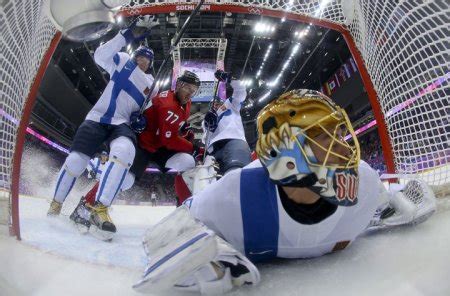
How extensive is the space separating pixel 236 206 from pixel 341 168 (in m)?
0.28

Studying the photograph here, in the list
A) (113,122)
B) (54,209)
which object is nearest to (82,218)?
(54,209)

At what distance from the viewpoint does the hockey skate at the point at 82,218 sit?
1920 mm

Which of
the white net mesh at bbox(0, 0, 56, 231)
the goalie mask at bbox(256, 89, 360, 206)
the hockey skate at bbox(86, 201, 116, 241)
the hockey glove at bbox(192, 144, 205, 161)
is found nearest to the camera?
the goalie mask at bbox(256, 89, 360, 206)

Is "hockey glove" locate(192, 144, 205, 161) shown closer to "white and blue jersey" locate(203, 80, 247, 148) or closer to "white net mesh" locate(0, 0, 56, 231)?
"white and blue jersey" locate(203, 80, 247, 148)

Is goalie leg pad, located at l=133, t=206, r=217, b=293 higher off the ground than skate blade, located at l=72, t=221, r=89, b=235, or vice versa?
goalie leg pad, located at l=133, t=206, r=217, b=293

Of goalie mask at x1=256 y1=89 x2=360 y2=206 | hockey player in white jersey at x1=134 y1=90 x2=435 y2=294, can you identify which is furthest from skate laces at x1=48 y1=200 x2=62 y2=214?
goalie mask at x1=256 y1=89 x2=360 y2=206

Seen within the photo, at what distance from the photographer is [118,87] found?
214 centimetres

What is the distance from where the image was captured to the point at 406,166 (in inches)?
81.7

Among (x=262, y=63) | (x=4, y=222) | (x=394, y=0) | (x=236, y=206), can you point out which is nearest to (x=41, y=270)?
(x=4, y=222)

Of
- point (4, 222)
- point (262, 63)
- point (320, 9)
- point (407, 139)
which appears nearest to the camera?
point (4, 222)

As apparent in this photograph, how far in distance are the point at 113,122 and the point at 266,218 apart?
4.54 ft

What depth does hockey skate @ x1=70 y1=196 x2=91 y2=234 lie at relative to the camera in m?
1.92

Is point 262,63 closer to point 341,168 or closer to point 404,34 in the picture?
point 404,34

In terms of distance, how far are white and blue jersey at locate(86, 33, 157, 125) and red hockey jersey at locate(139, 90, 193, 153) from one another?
0.10 m
